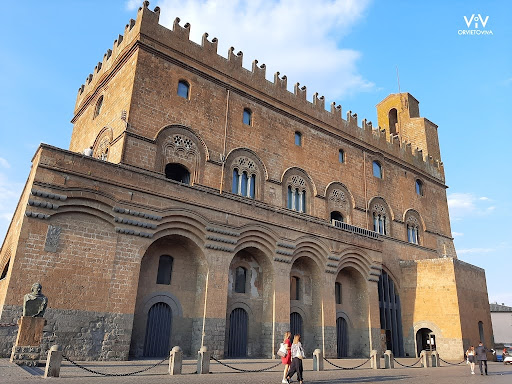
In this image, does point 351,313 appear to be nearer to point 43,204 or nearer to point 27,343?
point 27,343

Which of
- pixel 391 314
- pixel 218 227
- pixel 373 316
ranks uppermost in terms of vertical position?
pixel 218 227

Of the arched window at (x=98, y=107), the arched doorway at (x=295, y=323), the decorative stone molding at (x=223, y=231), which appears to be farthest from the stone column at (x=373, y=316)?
the arched window at (x=98, y=107)

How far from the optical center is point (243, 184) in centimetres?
1934

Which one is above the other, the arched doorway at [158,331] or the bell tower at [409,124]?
the bell tower at [409,124]

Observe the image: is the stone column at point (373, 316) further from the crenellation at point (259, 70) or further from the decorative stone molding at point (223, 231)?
the crenellation at point (259, 70)

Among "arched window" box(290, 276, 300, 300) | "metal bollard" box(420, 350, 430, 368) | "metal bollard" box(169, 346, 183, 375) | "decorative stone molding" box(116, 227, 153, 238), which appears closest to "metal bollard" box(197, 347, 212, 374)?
"metal bollard" box(169, 346, 183, 375)

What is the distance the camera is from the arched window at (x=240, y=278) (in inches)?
651

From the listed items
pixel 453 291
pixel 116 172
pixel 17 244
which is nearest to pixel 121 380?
pixel 17 244

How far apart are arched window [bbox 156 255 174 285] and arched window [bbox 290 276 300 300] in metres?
6.07

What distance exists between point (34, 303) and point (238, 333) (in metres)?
8.23

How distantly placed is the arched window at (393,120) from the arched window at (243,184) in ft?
61.4

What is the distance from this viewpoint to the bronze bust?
32.4ft

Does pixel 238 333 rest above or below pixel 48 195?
below

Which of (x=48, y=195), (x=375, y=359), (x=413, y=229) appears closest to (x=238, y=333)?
(x=375, y=359)
